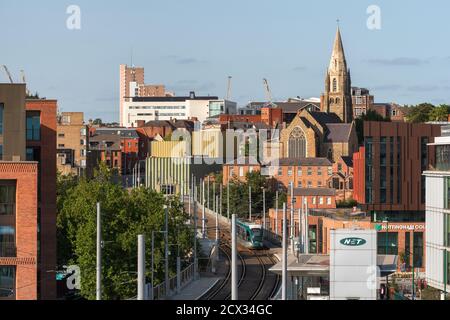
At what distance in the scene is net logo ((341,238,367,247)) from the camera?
29.2 metres

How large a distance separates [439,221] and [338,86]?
6111 inches

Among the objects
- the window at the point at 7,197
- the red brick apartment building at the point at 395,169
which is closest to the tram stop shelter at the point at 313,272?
the window at the point at 7,197

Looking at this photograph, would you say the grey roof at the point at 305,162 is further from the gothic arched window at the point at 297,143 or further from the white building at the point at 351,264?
the white building at the point at 351,264

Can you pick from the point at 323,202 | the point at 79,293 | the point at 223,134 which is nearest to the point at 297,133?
the point at 223,134

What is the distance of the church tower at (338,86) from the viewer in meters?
195

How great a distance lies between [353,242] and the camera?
29.4 metres

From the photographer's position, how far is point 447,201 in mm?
43438

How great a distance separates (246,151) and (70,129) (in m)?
30.2

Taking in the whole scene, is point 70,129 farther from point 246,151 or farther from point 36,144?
point 36,144

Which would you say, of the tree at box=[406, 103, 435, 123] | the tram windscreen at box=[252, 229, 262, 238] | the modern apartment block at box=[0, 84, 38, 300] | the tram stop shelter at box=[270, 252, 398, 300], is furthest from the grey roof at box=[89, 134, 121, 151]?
the modern apartment block at box=[0, 84, 38, 300]

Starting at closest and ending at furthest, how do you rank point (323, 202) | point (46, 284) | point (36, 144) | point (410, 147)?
1. point (46, 284)
2. point (36, 144)
3. point (410, 147)
4. point (323, 202)

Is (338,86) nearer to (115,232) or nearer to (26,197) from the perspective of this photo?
(115,232)

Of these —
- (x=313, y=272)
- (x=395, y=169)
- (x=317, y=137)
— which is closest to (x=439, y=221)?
(x=313, y=272)

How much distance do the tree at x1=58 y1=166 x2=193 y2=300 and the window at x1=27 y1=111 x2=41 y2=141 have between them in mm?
5063
